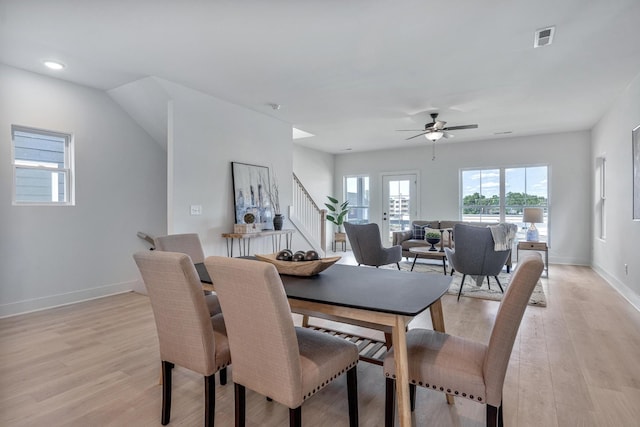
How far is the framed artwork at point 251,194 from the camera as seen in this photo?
15.8 feet

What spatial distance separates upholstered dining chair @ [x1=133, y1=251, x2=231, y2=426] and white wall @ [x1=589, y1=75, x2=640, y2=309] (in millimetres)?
4657

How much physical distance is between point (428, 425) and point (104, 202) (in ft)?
15.0

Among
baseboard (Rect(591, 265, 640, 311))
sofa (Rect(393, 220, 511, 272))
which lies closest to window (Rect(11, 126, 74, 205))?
sofa (Rect(393, 220, 511, 272))

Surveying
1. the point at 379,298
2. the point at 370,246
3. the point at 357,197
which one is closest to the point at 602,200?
the point at 370,246

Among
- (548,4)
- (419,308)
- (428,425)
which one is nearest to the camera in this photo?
(419,308)

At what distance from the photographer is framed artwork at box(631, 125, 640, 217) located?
380 centimetres

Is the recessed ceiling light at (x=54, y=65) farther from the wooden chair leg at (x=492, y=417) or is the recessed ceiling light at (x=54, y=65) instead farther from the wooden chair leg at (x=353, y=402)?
the wooden chair leg at (x=492, y=417)

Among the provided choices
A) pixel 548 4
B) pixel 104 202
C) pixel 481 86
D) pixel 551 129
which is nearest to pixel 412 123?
pixel 481 86

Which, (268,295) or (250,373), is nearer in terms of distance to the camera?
(268,295)

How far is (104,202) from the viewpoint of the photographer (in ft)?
14.7

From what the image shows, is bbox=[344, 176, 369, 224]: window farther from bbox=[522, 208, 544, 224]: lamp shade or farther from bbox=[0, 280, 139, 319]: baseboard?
Result: bbox=[0, 280, 139, 319]: baseboard

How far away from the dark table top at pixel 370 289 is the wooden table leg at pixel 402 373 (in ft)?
0.33

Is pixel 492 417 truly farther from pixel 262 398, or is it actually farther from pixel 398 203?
pixel 398 203

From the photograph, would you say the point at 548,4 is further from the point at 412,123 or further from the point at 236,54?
the point at 412,123
